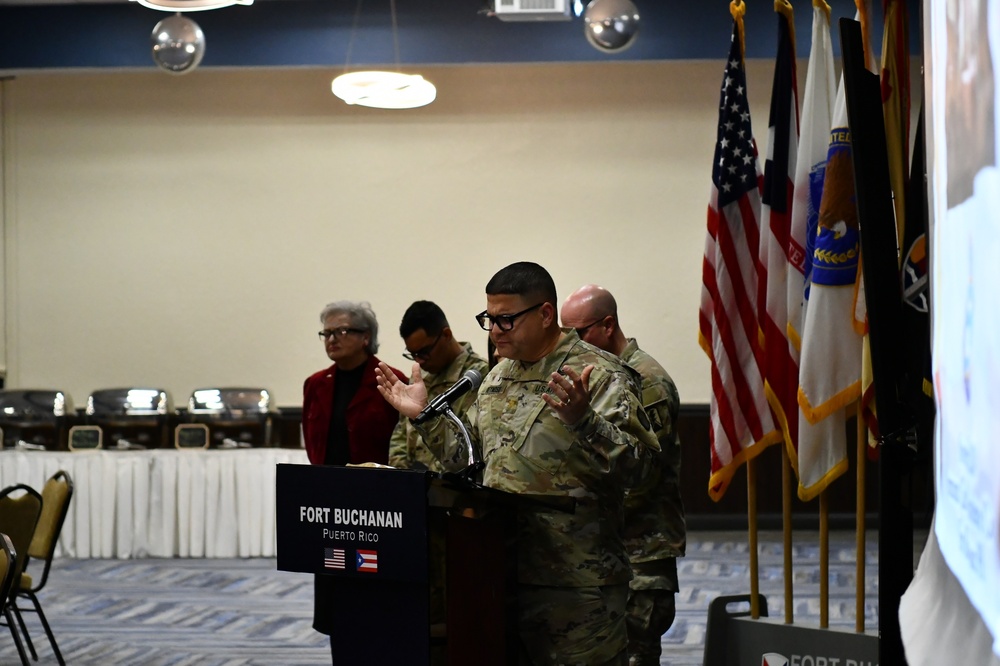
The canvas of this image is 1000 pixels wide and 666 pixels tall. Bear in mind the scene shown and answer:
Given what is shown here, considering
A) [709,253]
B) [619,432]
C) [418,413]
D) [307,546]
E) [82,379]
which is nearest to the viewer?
[619,432]

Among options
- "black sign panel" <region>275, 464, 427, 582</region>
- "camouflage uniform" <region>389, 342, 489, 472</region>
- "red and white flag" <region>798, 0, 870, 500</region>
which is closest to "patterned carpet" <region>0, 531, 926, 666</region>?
"camouflage uniform" <region>389, 342, 489, 472</region>

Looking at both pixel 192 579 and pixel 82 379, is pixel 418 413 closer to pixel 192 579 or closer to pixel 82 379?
pixel 192 579

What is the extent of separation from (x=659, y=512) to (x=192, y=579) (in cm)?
445

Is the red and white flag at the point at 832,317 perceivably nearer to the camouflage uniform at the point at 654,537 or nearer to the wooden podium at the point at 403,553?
the camouflage uniform at the point at 654,537

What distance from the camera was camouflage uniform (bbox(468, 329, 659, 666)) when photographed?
2.88 metres

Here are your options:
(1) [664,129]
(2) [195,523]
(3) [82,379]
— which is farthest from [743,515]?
(3) [82,379]

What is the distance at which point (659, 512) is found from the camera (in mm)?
3701

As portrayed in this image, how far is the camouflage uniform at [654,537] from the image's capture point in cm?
364

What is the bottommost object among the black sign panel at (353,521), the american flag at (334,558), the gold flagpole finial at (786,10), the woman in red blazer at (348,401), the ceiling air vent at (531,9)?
the american flag at (334,558)

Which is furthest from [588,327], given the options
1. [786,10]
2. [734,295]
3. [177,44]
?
[177,44]

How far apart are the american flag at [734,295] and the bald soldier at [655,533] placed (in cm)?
16

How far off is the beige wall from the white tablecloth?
201 centimetres

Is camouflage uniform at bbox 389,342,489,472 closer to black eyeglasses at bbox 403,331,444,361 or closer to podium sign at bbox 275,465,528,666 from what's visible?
black eyeglasses at bbox 403,331,444,361

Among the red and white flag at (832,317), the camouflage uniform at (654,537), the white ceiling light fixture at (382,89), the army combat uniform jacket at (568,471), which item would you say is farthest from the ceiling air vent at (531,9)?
the army combat uniform jacket at (568,471)
